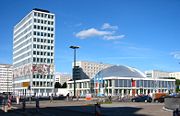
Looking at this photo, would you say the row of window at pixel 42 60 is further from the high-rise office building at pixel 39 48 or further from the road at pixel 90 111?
the road at pixel 90 111

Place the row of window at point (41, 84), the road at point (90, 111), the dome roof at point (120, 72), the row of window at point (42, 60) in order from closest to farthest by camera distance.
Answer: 1. the road at point (90, 111)
2. the row of window at point (41, 84)
3. the row of window at point (42, 60)
4. the dome roof at point (120, 72)

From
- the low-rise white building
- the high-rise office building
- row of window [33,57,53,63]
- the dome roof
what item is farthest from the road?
the dome roof

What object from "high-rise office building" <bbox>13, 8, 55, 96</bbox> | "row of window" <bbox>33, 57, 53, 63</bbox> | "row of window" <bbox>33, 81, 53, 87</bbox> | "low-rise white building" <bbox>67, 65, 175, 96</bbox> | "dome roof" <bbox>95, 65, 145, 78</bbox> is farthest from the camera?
"dome roof" <bbox>95, 65, 145, 78</bbox>

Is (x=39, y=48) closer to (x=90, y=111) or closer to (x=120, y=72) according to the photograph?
(x=120, y=72)

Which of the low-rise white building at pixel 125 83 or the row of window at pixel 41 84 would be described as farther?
the low-rise white building at pixel 125 83

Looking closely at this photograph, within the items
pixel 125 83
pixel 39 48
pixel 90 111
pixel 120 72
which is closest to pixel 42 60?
pixel 39 48

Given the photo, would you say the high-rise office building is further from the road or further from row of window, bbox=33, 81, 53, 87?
the road

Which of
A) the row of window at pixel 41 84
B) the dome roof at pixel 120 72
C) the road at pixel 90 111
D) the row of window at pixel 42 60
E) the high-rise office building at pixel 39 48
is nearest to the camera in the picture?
the road at pixel 90 111

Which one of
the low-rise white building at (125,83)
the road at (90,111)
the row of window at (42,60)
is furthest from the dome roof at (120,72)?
the road at (90,111)

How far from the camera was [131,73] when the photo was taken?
17612cm

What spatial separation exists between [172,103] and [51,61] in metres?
131

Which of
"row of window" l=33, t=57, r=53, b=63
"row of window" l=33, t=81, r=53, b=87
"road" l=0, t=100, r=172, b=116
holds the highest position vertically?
"row of window" l=33, t=57, r=53, b=63

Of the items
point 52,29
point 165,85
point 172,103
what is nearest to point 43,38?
point 52,29

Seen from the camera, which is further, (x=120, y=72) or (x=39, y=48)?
(x=120, y=72)
